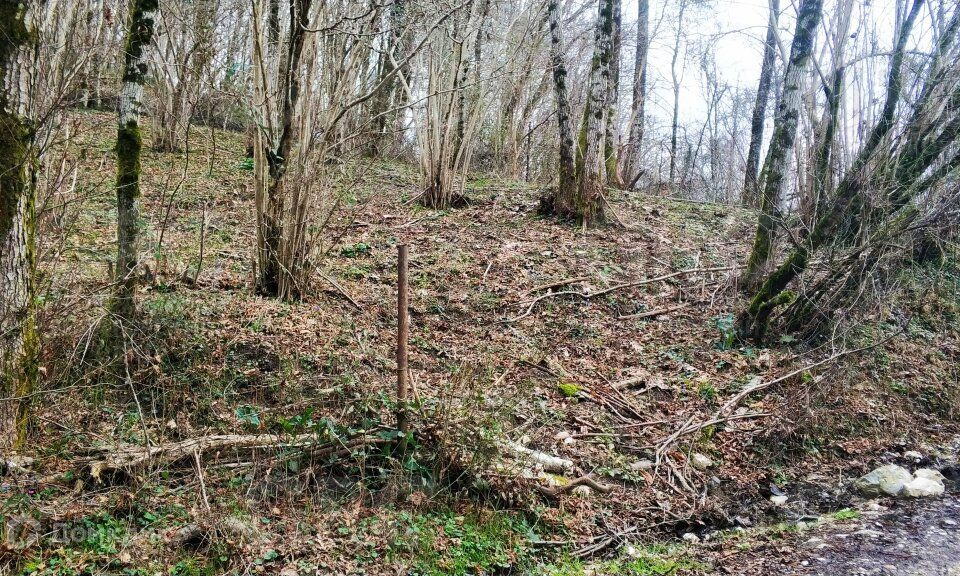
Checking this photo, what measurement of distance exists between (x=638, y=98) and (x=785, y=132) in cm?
825

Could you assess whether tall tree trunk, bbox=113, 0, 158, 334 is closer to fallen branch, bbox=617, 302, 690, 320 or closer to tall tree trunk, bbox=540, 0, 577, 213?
fallen branch, bbox=617, 302, 690, 320

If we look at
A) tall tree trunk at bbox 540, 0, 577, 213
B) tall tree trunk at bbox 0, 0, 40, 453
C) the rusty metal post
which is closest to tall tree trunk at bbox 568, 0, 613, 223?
tall tree trunk at bbox 540, 0, 577, 213

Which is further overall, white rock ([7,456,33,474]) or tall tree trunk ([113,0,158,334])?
tall tree trunk ([113,0,158,334])

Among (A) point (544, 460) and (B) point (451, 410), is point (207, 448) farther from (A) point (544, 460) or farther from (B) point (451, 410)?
(A) point (544, 460)

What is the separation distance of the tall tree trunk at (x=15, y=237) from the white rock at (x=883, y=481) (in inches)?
219

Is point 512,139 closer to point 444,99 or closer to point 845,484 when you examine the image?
point 444,99

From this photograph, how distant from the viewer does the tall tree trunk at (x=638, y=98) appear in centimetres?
1301

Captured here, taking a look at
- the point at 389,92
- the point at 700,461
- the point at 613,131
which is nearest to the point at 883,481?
the point at 700,461

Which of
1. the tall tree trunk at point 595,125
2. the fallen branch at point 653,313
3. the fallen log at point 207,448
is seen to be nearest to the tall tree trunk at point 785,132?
the fallen branch at point 653,313

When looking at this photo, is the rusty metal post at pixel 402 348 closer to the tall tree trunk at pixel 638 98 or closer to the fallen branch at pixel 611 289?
the fallen branch at pixel 611 289

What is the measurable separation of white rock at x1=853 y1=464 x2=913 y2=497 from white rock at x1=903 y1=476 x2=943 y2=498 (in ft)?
0.12

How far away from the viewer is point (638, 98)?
14.5 metres

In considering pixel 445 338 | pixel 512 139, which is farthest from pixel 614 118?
pixel 445 338

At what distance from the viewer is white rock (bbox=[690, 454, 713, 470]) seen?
4602mm
